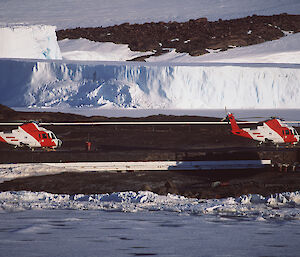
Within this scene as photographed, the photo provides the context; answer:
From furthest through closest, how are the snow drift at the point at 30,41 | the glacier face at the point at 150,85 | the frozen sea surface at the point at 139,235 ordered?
the snow drift at the point at 30,41 < the glacier face at the point at 150,85 < the frozen sea surface at the point at 139,235

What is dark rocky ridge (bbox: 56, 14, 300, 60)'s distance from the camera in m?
83.9

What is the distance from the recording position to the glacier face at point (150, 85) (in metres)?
47.1

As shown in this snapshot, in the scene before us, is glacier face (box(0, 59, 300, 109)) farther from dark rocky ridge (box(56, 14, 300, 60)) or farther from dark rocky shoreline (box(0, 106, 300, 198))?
dark rocky ridge (box(56, 14, 300, 60))

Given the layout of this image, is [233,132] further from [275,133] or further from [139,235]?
[139,235]

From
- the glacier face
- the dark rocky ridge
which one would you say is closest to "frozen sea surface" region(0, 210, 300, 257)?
the glacier face

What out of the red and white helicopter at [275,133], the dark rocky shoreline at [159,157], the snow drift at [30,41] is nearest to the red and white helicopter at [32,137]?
the dark rocky shoreline at [159,157]

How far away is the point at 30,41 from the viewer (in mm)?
57250

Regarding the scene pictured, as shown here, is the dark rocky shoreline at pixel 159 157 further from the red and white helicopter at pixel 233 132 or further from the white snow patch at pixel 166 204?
the white snow patch at pixel 166 204

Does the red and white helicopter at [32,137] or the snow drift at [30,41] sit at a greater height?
the snow drift at [30,41]

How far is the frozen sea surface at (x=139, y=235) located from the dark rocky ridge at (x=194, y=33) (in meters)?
63.6

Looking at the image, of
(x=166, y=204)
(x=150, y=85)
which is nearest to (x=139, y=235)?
(x=166, y=204)

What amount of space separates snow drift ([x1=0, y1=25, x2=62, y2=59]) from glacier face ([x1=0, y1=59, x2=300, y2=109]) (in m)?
8.28

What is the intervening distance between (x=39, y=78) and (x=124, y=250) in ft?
125

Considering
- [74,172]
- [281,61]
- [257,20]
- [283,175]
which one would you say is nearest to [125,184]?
[74,172]
